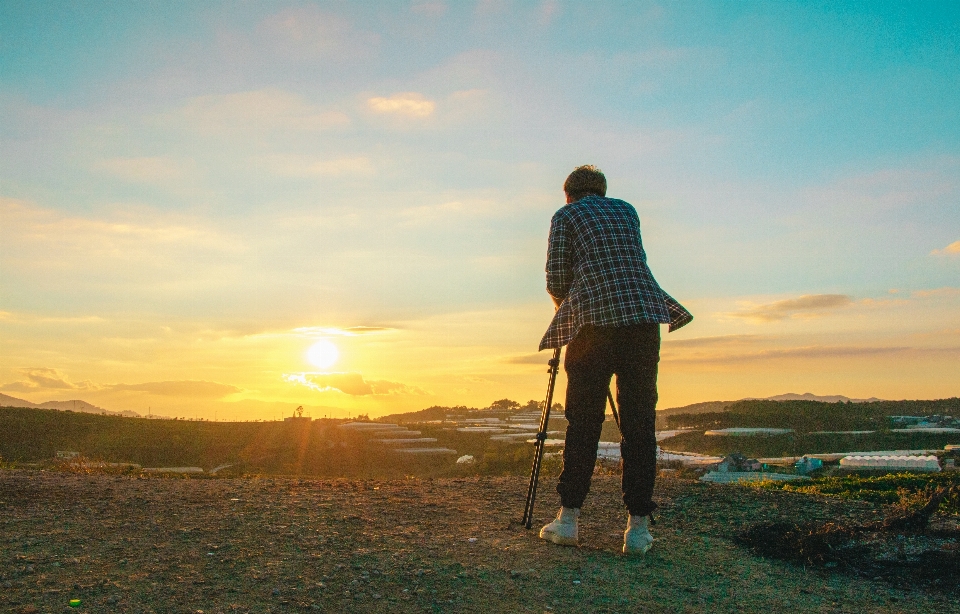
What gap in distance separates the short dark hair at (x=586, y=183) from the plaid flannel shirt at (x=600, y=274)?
15 centimetres

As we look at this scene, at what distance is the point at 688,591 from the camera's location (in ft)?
13.3

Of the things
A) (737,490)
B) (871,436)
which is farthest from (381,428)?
(737,490)

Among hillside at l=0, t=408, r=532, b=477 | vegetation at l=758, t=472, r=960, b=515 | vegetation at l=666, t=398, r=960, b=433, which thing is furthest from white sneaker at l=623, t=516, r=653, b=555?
vegetation at l=666, t=398, r=960, b=433

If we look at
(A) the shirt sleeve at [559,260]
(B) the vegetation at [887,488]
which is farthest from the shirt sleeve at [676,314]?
(B) the vegetation at [887,488]

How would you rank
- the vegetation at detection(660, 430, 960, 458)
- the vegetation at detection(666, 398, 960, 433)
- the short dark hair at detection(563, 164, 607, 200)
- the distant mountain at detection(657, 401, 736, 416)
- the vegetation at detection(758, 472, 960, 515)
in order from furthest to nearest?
the distant mountain at detection(657, 401, 736, 416)
the vegetation at detection(666, 398, 960, 433)
the vegetation at detection(660, 430, 960, 458)
the vegetation at detection(758, 472, 960, 515)
the short dark hair at detection(563, 164, 607, 200)

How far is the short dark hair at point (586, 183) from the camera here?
17.9 feet

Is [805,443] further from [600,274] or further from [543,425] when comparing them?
[600,274]

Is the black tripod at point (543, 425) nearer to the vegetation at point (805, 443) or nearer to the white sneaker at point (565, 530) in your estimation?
the white sneaker at point (565, 530)

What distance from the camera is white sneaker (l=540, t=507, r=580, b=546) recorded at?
4.87 m

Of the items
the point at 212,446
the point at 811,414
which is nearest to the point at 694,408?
the point at 811,414

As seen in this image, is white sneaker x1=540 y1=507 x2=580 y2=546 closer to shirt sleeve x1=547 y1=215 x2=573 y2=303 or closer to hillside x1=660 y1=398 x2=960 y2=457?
shirt sleeve x1=547 y1=215 x2=573 y2=303

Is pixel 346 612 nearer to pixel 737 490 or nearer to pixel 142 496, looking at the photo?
pixel 142 496

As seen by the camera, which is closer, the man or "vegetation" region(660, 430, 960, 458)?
the man

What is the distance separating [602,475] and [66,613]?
6.68m
